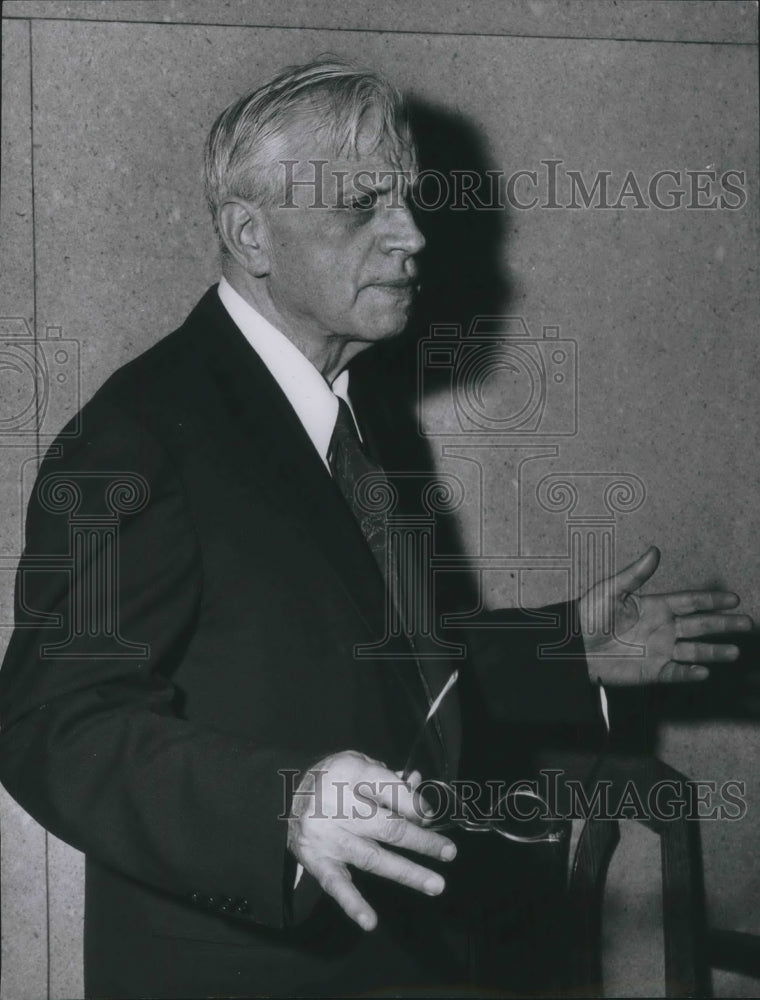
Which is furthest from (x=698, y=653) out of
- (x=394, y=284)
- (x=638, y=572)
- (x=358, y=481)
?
(x=394, y=284)

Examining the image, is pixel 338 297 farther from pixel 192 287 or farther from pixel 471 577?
pixel 471 577

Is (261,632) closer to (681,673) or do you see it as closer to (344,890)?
(344,890)

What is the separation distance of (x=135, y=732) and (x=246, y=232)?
0.68 m

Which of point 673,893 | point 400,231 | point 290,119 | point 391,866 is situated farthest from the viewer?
point 673,893

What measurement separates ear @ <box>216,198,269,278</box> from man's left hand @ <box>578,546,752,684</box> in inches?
25.1

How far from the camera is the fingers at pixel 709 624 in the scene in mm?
1533

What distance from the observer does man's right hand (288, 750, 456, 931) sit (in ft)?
3.37

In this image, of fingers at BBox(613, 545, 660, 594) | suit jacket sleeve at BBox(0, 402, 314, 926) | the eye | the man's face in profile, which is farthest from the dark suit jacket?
fingers at BBox(613, 545, 660, 594)

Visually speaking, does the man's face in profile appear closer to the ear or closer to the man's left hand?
the ear

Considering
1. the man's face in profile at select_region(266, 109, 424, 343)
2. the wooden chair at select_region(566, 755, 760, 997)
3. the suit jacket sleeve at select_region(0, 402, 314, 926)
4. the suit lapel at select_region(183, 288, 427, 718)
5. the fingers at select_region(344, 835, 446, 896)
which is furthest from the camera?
the wooden chair at select_region(566, 755, 760, 997)

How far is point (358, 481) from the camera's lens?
4.91 ft

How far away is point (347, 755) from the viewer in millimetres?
1073

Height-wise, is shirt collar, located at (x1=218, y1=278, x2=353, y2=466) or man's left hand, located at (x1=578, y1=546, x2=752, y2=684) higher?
shirt collar, located at (x1=218, y1=278, x2=353, y2=466)

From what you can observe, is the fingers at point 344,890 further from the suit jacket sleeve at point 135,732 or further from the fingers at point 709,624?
the fingers at point 709,624
